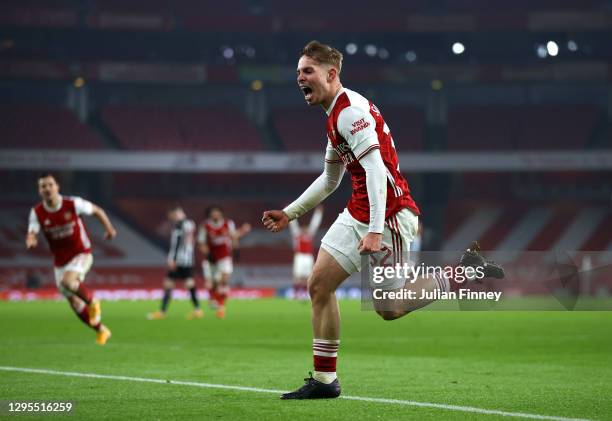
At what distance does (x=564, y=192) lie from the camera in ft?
159

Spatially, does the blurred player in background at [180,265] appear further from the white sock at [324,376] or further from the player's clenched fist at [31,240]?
the white sock at [324,376]

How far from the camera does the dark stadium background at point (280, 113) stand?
4588cm

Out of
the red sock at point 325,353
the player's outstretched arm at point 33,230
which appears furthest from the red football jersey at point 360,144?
the player's outstretched arm at point 33,230

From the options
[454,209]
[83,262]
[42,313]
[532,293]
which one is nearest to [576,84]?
[454,209]

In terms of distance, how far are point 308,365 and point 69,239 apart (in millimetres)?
4613

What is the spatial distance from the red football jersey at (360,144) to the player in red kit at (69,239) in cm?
674

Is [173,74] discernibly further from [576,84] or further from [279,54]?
[576,84]

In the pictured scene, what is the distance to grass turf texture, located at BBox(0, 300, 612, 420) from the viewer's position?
23.6 feet

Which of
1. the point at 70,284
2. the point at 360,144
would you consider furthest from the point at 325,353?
the point at 70,284

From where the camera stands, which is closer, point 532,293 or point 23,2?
point 532,293

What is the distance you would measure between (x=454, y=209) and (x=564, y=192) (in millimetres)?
5021

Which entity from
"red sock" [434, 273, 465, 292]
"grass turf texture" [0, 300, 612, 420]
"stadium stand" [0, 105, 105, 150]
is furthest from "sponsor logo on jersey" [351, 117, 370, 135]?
"stadium stand" [0, 105, 105, 150]

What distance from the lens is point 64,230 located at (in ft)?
45.7

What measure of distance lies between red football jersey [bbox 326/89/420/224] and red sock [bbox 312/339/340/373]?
35.1 inches
